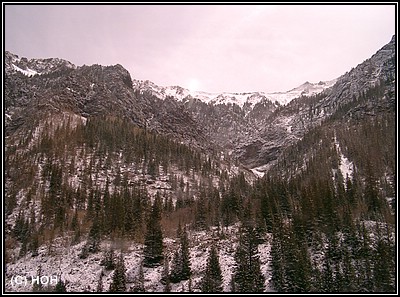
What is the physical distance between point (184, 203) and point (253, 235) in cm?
5781

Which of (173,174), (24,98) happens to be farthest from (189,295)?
(24,98)

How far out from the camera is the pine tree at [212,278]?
1586 inches

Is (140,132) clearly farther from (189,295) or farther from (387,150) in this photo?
(189,295)

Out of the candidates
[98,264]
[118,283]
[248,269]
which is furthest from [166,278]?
[98,264]

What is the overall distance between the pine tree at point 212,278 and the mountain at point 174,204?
266 mm

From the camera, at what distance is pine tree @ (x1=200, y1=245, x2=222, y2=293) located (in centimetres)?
4028

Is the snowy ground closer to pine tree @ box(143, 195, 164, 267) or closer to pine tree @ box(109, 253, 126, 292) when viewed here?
pine tree @ box(143, 195, 164, 267)

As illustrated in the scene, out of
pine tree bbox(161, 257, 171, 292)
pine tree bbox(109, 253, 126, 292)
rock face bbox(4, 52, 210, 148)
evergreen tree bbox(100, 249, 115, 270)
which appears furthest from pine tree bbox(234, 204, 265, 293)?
rock face bbox(4, 52, 210, 148)

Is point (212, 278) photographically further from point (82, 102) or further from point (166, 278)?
point (82, 102)

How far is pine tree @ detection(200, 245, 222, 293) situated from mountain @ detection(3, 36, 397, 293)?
27 cm

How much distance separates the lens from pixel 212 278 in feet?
139

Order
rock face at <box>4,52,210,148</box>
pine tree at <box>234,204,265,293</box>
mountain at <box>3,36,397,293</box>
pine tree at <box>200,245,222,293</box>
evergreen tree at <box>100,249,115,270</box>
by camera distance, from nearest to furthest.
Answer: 1. pine tree at <box>234,204,265,293</box>
2. pine tree at <box>200,245,222,293</box>
3. mountain at <box>3,36,397,293</box>
4. evergreen tree at <box>100,249,115,270</box>
5. rock face at <box>4,52,210,148</box>

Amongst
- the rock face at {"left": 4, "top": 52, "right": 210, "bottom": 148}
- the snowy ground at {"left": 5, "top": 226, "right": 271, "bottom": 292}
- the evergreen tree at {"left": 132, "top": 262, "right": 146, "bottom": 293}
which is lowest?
the evergreen tree at {"left": 132, "top": 262, "right": 146, "bottom": 293}

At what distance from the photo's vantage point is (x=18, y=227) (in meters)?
74.6
